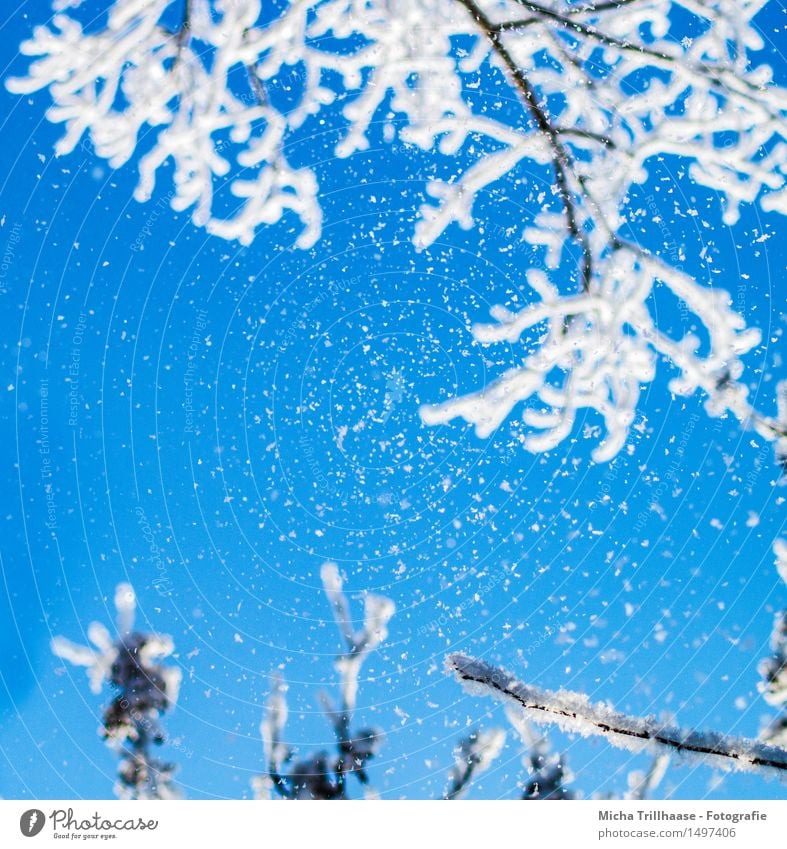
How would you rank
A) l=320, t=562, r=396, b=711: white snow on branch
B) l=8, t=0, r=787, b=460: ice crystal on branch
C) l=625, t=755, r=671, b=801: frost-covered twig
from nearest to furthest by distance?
l=8, t=0, r=787, b=460: ice crystal on branch < l=625, t=755, r=671, b=801: frost-covered twig < l=320, t=562, r=396, b=711: white snow on branch

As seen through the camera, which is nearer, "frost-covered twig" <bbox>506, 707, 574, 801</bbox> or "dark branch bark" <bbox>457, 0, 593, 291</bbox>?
"dark branch bark" <bbox>457, 0, 593, 291</bbox>

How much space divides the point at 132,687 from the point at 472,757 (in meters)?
0.82

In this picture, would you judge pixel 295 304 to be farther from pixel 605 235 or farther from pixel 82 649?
pixel 82 649

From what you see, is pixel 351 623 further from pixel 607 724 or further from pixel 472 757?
pixel 607 724

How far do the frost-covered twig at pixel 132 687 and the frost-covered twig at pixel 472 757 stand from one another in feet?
2.11

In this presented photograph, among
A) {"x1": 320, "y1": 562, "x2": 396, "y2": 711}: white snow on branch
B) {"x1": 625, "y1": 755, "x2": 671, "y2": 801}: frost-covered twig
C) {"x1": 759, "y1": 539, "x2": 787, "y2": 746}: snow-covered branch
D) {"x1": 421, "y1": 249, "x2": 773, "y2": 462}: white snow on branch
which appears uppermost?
{"x1": 421, "y1": 249, "x2": 773, "y2": 462}: white snow on branch

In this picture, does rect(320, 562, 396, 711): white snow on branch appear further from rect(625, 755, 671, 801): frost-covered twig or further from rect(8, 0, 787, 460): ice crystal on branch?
rect(625, 755, 671, 801): frost-covered twig

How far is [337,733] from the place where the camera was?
62.1 inches

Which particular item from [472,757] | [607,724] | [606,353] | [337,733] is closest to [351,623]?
[337,733]

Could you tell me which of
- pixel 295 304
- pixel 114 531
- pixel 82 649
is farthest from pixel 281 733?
pixel 295 304

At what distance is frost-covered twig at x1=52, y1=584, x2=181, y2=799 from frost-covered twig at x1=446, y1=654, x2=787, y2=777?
692mm

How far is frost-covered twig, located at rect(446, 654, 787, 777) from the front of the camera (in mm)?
1565

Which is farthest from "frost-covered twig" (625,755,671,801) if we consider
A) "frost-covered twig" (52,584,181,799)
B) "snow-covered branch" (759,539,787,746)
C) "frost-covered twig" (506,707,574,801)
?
"frost-covered twig" (52,584,181,799)
